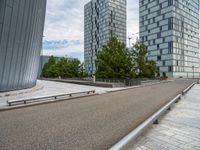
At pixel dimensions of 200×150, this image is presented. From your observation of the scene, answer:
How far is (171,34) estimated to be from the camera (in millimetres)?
65750

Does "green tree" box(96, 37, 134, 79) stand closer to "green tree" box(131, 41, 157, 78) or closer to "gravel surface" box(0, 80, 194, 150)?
"green tree" box(131, 41, 157, 78)

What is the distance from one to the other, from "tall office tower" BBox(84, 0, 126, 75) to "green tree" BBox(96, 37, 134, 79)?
7030 centimetres

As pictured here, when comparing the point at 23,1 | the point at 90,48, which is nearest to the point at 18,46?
the point at 23,1

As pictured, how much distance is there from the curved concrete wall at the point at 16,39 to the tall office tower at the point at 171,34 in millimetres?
58232

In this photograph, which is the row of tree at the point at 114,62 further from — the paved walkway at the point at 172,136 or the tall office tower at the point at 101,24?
the tall office tower at the point at 101,24

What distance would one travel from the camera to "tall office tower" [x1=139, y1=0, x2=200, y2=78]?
6619cm

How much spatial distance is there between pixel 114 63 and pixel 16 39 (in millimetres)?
15219

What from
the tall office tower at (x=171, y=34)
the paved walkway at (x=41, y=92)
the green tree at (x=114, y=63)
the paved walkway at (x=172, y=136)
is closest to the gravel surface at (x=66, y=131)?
the paved walkway at (x=172, y=136)

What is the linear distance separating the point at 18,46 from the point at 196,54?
86197mm

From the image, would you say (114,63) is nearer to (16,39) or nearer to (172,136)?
(16,39)

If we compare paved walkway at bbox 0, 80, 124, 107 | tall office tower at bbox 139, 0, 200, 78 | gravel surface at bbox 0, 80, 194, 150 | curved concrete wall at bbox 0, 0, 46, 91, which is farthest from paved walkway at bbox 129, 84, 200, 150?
tall office tower at bbox 139, 0, 200, 78

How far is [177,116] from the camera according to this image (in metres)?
7.18

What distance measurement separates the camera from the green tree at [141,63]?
34.6m

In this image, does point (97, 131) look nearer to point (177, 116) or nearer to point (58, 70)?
point (177, 116)
